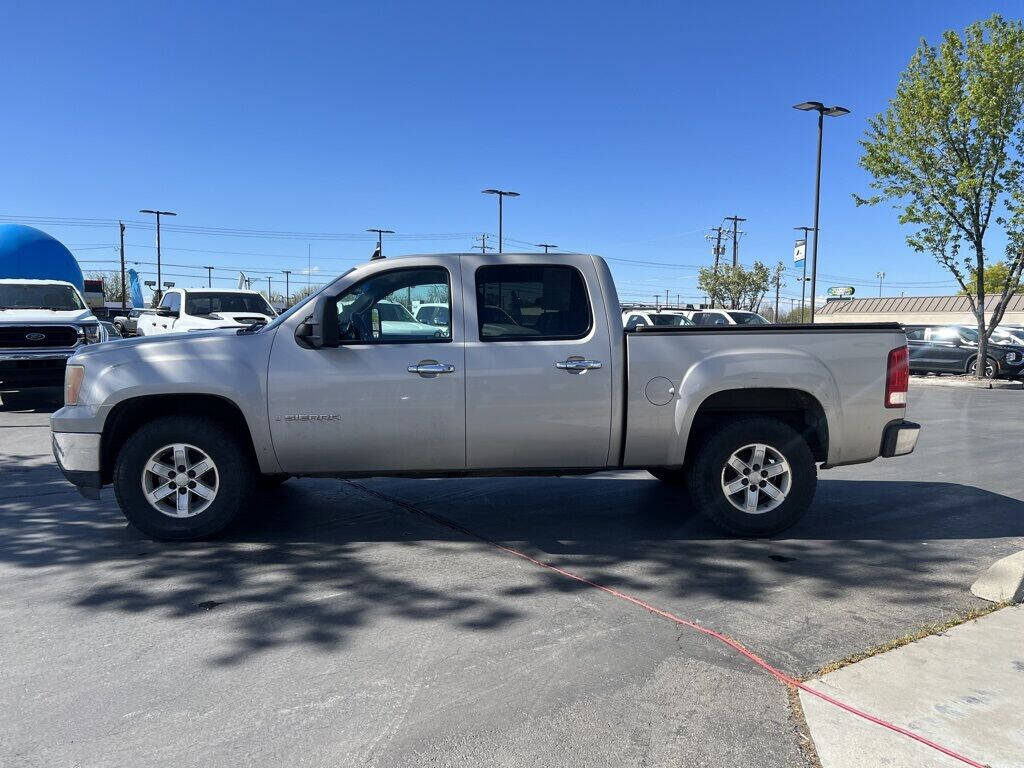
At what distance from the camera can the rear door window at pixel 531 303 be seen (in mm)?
5199

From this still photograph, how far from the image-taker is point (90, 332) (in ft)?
40.2

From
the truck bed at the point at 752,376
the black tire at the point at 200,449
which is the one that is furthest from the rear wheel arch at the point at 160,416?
the truck bed at the point at 752,376

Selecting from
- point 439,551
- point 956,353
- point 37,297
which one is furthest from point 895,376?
point 956,353

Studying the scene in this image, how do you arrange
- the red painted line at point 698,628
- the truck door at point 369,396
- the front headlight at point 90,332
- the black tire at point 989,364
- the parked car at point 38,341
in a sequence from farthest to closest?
the black tire at point 989,364 → the front headlight at point 90,332 → the parked car at point 38,341 → the truck door at point 369,396 → the red painted line at point 698,628

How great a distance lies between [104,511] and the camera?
19.6ft

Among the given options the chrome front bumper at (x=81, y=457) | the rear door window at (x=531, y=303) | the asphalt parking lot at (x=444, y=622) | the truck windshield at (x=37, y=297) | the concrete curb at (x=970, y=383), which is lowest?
the asphalt parking lot at (x=444, y=622)

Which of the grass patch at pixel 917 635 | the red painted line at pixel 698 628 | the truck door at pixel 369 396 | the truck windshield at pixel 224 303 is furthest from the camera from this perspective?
the truck windshield at pixel 224 303

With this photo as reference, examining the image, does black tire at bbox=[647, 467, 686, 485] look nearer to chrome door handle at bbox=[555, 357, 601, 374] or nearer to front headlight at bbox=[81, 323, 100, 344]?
chrome door handle at bbox=[555, 357, 601, 374]

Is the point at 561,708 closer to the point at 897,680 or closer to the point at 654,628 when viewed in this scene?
the point at 654,628

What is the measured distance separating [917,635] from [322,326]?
371 centimetres

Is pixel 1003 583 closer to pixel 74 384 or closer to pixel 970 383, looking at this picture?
pixel 74 384

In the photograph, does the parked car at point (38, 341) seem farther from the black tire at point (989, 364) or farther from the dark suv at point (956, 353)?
the dark suv at point (956, 353)

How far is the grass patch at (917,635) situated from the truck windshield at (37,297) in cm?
1334

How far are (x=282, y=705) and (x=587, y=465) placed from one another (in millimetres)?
2721
